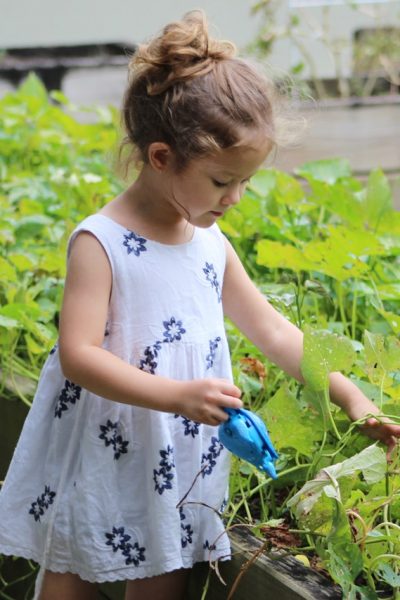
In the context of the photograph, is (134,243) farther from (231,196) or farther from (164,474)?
(164,474)

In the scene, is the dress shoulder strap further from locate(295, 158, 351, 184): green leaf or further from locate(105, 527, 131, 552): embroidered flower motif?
locate(295, 158, 351, 184): green leaf

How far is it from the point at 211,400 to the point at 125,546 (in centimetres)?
31

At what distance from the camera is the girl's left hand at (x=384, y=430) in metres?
1.48

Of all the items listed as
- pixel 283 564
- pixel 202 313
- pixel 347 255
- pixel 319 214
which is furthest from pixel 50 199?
pixel 283 564

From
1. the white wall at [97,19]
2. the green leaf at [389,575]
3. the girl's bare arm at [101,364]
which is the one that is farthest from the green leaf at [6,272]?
the white wall at [97,19]

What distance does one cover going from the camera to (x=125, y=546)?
147 cm

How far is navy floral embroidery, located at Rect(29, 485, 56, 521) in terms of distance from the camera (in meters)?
1.52

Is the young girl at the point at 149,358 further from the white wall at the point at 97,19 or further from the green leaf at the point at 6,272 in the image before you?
the white wall at the point at 97,19

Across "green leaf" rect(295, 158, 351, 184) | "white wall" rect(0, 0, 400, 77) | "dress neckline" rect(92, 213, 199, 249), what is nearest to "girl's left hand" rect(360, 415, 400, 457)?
"dress neckline" rect(92, 213, 199, 249)

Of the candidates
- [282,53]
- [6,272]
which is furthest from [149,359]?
[282,53]

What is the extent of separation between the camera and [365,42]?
229 inches

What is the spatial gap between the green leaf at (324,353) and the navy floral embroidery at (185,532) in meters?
0.26

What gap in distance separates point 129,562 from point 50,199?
1656 mm

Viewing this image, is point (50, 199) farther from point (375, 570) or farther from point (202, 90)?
point (375, 570)
